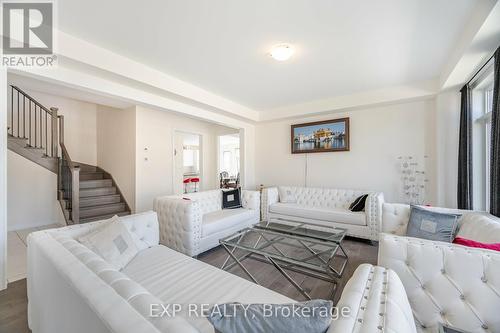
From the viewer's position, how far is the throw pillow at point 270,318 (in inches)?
26.5

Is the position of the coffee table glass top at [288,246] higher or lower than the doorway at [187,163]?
lower

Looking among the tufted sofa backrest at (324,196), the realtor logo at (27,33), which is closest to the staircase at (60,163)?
the realtor logo at (27,33)

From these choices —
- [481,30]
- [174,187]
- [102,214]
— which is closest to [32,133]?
[102,214]

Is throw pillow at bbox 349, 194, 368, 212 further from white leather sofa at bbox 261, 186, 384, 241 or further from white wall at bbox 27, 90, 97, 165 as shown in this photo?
white wall at bbox 27, 90, 97, 165

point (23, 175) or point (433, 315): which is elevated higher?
point (23, 175)

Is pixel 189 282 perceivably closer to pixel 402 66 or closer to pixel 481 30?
pixel 481 30

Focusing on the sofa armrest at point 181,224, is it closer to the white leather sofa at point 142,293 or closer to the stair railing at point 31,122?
the white leather sofa at point 142,293

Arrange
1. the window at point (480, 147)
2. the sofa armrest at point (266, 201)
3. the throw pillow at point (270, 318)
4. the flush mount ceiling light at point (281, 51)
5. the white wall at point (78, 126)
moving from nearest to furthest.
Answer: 1. the throw pillow at point (270, 318)
2. the flush mount ceiling light at point (281, 51)
3. the window at point (480, 147)
4. the sofa armrest at point (266, 201)
5. the white wall at point (78, 126)

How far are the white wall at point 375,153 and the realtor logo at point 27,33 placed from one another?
14.1 ft

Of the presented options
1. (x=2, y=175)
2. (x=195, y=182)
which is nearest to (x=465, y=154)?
(x=2, y=175)

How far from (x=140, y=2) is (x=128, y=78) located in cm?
121

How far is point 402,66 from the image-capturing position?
2.91m

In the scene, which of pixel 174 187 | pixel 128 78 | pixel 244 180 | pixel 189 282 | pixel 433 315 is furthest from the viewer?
pixel 244 180

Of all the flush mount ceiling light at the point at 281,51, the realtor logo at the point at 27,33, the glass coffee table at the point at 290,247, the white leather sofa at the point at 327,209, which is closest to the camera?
the realtor logo at the point at 27,33
